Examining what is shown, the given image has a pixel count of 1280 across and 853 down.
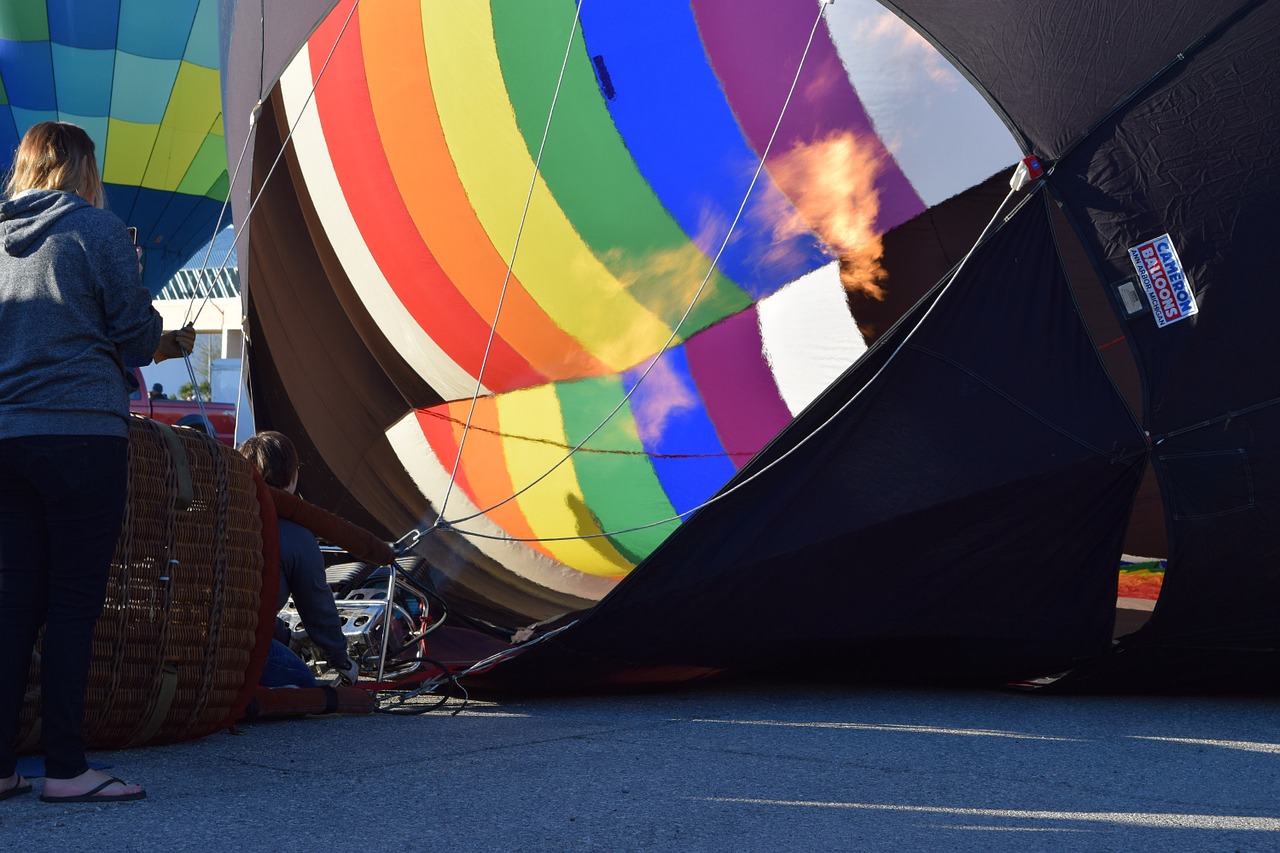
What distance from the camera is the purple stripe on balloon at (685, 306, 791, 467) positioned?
507 centimetres

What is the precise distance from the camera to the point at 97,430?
2232 millimetres

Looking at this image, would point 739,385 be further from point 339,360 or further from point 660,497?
point 339,360

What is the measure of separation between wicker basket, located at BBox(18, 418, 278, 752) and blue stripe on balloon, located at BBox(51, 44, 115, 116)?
968cm

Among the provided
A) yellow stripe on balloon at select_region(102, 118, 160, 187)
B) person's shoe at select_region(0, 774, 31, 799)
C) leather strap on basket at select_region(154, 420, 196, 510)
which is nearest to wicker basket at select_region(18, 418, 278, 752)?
leather strap on basket at select_region(154, 420, 196, 510)

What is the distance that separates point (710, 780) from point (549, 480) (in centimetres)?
296

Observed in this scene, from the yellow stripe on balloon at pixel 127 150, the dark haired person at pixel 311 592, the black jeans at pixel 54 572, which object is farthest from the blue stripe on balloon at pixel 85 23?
the black jeans at pixel 54 572

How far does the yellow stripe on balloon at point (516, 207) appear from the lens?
516 centimetres

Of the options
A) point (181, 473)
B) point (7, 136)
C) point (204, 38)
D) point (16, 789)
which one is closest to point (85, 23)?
point (204, 38)

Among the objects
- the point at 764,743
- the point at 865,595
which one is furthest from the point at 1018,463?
the point at 764,743

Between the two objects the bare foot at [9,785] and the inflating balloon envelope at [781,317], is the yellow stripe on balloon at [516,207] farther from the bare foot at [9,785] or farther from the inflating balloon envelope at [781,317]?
the bare foot at [9,785]

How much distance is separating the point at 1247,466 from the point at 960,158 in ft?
4.95

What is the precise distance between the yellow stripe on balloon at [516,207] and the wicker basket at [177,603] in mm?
A: 2579

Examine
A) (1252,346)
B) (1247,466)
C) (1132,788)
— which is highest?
(1252,346)

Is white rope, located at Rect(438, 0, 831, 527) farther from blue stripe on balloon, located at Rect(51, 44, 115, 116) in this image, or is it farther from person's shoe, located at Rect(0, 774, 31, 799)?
blue stripe on balloon, located at Rect(51, 44, 115, 116)
